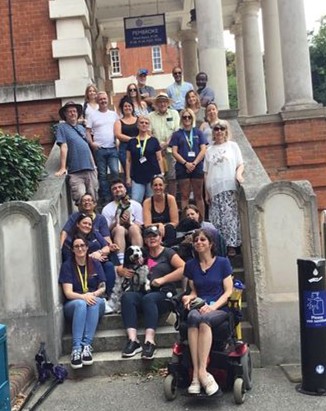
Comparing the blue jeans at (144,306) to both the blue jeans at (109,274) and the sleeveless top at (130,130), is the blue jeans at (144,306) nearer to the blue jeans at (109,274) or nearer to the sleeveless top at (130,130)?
the blue jeans at (109,274)

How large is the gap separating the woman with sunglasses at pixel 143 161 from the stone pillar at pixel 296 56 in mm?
4484

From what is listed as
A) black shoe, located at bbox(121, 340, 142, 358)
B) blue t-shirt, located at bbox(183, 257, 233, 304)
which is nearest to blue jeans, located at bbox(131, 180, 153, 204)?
black shoe, located at bbox(121, 340, 142, 358)

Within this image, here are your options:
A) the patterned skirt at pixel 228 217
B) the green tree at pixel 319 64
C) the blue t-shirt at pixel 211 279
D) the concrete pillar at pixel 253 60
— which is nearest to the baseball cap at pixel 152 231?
the blue t-shirt at pixel 211 279

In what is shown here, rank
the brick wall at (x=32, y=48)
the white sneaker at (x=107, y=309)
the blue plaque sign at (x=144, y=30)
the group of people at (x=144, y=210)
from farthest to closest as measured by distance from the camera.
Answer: the blue plaque sign at (x=144, y=30) < the brick wall at (x=32, y=48) < the white sneaker at (x=107, y=309) < the group of people at (x=144, y=210)

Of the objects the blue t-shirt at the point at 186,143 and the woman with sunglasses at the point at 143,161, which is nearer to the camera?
the blue t-shirt at the point at 186,143

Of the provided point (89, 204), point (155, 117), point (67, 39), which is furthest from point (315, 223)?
point (67, 39)

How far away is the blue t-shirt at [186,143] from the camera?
26.2 ft

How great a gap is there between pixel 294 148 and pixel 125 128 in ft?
14.4

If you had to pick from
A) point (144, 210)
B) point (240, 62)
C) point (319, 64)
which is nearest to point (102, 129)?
point (144, 210)

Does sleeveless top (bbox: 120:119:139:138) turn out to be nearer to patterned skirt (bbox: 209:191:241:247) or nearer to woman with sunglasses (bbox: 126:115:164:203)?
woman with sunglasses (bbox: 126:115:164:203)

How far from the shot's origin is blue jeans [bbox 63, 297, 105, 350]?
6.09 m

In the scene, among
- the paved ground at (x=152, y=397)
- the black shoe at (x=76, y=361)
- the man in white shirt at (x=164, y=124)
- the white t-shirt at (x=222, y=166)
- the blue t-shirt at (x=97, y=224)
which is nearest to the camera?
the paved ground at (x=152, y=397)

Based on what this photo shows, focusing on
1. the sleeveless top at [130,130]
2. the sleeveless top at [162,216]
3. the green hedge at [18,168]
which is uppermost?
the sleeveless top at [130,130]

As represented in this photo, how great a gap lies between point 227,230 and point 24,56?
6292 millimetres
